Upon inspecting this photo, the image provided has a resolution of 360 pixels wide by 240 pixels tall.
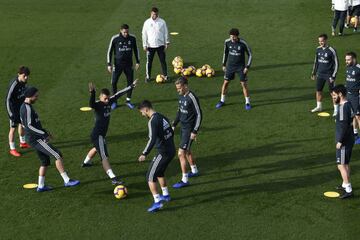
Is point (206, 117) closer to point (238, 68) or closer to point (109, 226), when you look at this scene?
point (238, 68)

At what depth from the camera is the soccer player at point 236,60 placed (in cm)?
1827

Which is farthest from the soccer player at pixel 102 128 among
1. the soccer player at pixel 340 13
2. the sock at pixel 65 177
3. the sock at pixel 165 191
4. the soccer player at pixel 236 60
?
the soccer player at pixel 340 13

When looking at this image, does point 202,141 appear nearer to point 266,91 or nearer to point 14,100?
point 266,91

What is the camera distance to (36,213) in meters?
13.0

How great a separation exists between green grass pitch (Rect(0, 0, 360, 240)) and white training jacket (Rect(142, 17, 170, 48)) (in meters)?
1.49

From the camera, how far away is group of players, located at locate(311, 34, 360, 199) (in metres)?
13.0

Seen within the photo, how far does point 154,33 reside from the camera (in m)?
20.2

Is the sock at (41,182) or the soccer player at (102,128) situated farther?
the soccer player at (102,128)

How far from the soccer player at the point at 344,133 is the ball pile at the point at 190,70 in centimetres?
842

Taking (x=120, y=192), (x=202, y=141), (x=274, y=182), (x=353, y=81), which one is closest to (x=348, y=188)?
(x=274, y=182)

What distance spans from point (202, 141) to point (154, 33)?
17.7 ft

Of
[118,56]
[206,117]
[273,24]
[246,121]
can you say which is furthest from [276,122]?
[273,24]

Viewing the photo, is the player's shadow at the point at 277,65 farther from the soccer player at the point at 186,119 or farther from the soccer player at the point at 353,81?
the soccer player at the point at 186,119

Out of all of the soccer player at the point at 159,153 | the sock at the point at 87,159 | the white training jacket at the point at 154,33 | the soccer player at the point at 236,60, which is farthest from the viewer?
the white training jacket at the point at 154,33
